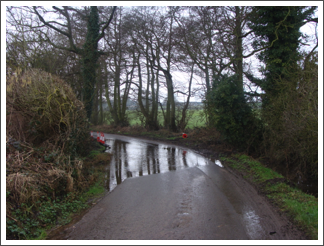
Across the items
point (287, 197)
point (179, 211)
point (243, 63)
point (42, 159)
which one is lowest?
point (179, 211)

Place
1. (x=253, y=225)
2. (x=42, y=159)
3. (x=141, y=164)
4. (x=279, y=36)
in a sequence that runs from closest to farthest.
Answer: (x=253, y=225)
(x=42, y=159)
(x=141, y=164)
(x=279, y=36)

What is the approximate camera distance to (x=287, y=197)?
593cm

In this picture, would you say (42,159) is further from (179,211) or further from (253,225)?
(253,225)

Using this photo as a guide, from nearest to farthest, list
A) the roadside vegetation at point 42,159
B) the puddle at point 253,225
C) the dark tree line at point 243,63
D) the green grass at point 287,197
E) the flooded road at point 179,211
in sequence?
the puddle at point 253,225, the flooded road at point 179,211, the green grass at point 287,197, the roadside vegetation at point 42,159, the dark tree line at point 243,63

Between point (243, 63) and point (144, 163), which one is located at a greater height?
point (243, 63)

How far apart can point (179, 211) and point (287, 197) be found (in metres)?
2.73

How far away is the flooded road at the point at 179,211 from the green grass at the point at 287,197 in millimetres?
268

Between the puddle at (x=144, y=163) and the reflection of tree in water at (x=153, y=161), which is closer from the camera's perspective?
the puddle at (x=144, y=163)

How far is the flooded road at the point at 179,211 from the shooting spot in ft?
14.5

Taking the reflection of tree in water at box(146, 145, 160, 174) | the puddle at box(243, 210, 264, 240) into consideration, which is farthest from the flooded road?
the reflection of tree in water at box(146, 145, 160, 174)

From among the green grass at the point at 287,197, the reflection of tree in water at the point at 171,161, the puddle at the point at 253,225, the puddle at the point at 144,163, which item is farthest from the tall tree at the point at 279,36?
the puddle at the point at 253,225

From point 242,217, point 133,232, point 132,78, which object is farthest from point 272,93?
point 132,78

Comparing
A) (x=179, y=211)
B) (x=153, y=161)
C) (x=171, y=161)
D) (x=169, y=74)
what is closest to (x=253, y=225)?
(x=179, y=211)

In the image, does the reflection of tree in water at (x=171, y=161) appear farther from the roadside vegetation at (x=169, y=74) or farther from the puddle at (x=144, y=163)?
the roadside vegetation at (x=169, y=74)
